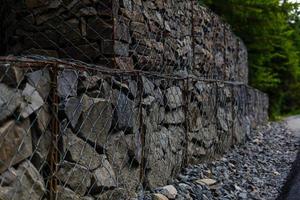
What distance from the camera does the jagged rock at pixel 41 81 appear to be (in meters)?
2.70

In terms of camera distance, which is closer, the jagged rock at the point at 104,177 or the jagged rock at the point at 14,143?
the jagged rock at the point at 14,143

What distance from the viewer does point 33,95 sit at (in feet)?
8.79

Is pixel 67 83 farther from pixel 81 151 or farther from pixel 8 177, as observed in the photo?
pixel 8 177

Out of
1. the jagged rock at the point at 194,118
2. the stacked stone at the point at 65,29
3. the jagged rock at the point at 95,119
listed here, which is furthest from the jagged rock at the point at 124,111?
the jagged rock at the point at 194,118

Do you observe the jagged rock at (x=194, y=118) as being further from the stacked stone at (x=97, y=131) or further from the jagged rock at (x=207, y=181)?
the jagged rock at (x=207, y=181)

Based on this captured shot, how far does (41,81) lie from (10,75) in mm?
259

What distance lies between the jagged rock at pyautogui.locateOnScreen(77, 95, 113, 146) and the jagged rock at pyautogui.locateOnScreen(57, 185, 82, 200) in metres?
0.40

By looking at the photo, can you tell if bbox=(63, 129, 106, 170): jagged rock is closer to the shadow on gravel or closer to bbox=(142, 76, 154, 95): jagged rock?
bbox=(142, 76, 154, 95): jagged rock

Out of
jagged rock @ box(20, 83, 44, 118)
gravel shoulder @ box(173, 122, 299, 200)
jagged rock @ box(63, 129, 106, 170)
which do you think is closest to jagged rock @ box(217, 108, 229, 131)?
gravel shoulder @ box(173, 122, 299, 200)

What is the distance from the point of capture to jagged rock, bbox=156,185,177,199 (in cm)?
415

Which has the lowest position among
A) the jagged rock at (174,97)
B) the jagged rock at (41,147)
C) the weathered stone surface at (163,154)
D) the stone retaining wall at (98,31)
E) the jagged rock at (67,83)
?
the weathered stone surface at (163,154)

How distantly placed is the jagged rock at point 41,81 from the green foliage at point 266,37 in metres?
10.3

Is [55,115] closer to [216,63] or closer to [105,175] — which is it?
[105,175]

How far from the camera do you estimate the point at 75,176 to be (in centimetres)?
303
